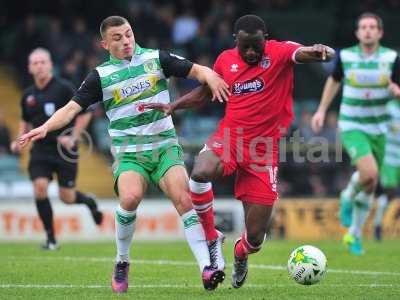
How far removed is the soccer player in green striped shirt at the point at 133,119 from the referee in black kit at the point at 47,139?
500cm

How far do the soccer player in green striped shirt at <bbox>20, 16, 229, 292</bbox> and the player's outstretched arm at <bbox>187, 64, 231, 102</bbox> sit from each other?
12 mm

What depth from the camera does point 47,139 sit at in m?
15.3

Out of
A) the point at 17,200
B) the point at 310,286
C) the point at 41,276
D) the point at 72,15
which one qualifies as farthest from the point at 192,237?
the point at 72,15

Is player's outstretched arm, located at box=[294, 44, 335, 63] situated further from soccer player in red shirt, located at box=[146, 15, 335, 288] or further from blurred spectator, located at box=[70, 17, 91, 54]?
blurred spectator, located at box=[70, 17, 91, 54]

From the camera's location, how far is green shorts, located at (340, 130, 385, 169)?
14.1 m

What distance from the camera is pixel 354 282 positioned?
10766 millimetres

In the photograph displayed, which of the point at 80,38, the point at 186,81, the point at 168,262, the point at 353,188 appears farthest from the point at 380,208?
the point at 80,38

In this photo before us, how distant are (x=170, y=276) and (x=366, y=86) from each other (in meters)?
4.52

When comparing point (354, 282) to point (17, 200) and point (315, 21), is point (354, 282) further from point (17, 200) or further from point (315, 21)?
point (315, 21)

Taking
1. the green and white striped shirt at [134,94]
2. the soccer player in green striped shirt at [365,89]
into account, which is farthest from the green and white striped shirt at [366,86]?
the green and white striped shirt at [134,94]

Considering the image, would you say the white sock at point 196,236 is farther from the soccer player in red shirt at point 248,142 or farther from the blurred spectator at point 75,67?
the blurred spectator at point 75,67

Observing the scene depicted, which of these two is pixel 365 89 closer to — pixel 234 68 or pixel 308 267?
pixel 234 68

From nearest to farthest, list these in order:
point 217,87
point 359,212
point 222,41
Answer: point 217,87 → point 359,212 → point 222,41

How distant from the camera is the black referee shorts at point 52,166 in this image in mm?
15188
